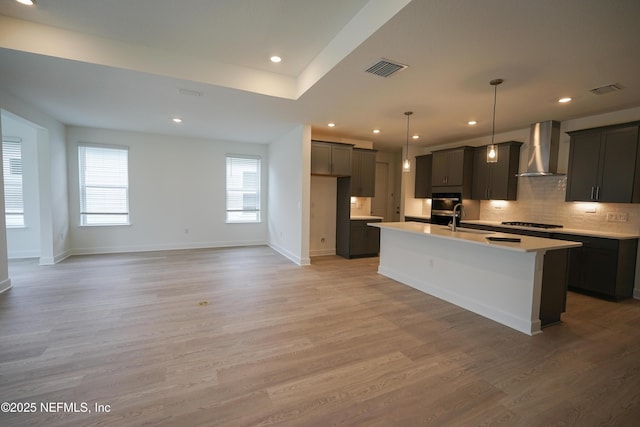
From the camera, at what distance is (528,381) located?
6.75 ft

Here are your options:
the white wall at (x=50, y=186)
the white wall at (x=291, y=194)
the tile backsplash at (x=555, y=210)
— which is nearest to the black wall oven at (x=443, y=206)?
the tile backsplash at (x=555, y=210)

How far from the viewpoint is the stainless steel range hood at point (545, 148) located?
467 cm

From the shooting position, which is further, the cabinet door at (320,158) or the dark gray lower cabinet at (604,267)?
the cabinet door at (320,158)

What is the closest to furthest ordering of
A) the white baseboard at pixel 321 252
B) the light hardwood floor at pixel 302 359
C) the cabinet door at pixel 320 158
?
1. the light hardwood floor at pixel 302 359
2. the cabinet door at pixel 320 158
3. the white baseboard at pixel 321 252

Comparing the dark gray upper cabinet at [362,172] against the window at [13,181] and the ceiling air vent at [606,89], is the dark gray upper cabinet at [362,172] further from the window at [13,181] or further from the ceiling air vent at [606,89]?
the window at [13,181]

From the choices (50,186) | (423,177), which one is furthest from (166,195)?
(423,177)

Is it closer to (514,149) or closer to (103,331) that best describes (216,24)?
(103,331)

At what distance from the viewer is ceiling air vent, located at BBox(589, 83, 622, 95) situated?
3219mm

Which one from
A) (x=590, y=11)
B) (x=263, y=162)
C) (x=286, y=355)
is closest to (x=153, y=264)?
(x=263, y=162)

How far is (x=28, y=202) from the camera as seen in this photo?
18.1ft

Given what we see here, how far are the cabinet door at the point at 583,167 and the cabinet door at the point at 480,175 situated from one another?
1399 millimetres

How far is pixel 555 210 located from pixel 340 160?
4.09 metres

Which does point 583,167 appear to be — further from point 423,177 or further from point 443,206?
point 423,177

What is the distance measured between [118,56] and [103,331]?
2938mm
